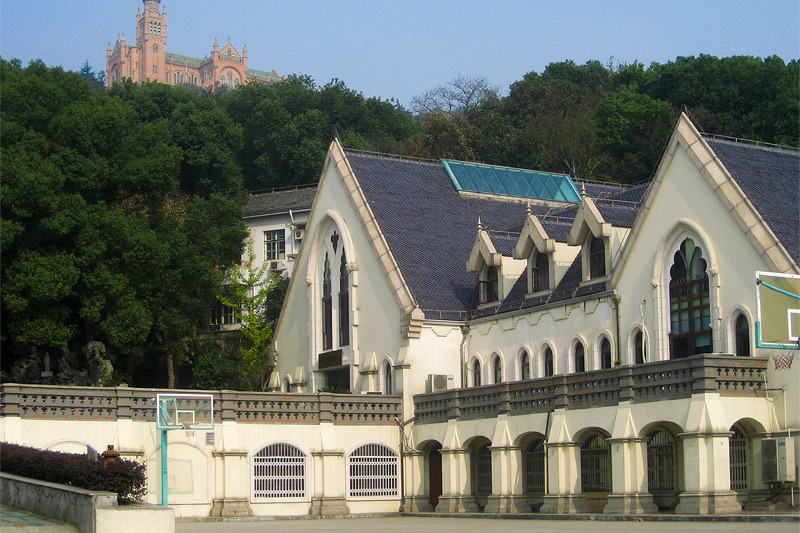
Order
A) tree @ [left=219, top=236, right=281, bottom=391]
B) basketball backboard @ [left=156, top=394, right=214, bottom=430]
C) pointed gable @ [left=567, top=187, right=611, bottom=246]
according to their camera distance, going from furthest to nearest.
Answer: tree @ [left=219, top=236, right=281, bottom=391], pointed gable @ [left=567, top=187, right=611, bottom=246], basketball backboard @ [left=156, top=394, right=214, bottom=430]

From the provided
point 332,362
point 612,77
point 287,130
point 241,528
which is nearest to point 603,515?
point 241,528

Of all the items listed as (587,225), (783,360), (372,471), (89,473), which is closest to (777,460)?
(783,360)

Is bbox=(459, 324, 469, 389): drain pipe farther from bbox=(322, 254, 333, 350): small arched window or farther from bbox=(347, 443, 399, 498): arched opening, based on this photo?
bbox=(322, 254, 333, 350): small arched window

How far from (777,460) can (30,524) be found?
20.3 m

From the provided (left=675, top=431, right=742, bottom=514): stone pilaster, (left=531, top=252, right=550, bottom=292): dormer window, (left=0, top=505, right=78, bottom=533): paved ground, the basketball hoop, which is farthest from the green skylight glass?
(left=0, top=505, right=78, bottom=533): paved ground

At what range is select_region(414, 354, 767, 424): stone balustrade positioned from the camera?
3634 centimetres

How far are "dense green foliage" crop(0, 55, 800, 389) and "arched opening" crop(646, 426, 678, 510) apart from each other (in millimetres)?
25389

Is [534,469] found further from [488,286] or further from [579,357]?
[488,286]

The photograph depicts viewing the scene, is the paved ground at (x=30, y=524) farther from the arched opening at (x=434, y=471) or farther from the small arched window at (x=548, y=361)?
the small arched window at (x=548, y=361)

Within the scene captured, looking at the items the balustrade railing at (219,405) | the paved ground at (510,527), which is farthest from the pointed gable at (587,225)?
the paved ground at (510,527)

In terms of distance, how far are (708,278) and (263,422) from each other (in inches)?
657

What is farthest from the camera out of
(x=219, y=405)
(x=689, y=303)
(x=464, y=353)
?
(x=464, y=353)

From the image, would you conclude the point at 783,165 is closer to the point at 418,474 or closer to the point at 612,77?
the point at 418,474

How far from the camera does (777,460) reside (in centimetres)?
3566
